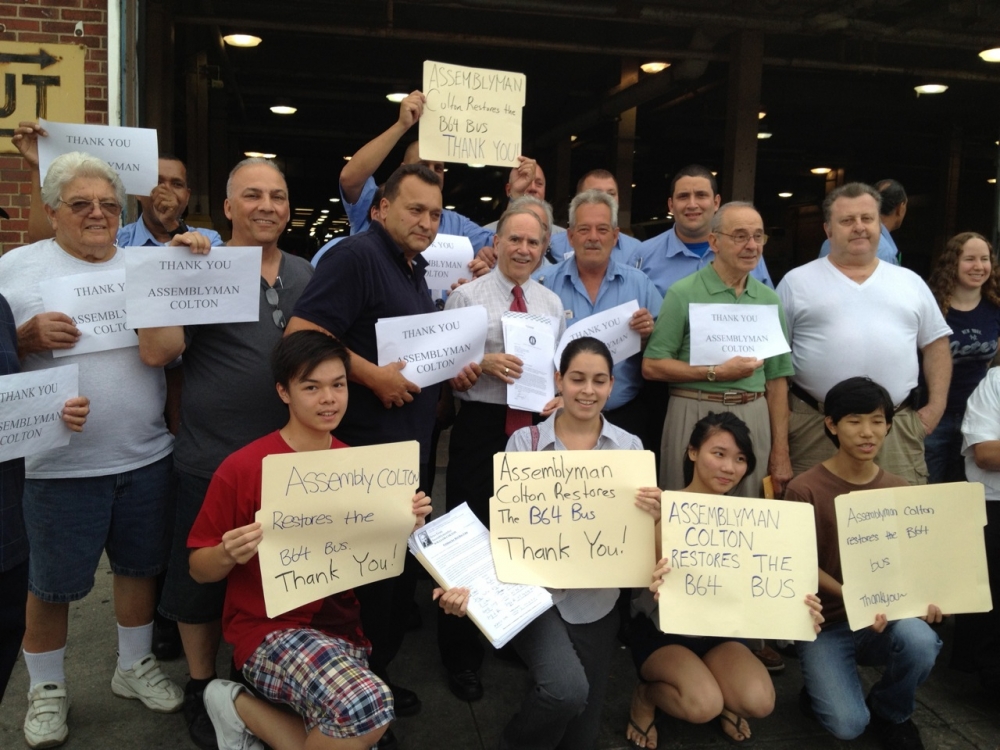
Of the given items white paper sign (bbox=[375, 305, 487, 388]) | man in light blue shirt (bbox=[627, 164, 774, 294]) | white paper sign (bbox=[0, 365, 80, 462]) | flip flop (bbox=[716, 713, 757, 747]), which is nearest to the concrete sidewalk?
flip flop (bbox=[716, 713, 757, 747])

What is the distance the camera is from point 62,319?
2.76m

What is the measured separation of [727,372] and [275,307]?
176 centimetres

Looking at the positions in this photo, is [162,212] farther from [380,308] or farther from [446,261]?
[380,308]

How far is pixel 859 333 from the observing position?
3561mm

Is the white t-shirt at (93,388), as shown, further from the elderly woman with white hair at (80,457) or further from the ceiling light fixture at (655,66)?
the ceiling light fixture at (655,66)

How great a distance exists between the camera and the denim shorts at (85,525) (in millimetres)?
2887

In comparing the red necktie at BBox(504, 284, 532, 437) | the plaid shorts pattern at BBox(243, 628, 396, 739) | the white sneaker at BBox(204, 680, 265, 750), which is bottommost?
the white sneaker at BBox(204, 680, 265, 750)

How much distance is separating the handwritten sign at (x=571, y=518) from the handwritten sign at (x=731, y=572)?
112 mm

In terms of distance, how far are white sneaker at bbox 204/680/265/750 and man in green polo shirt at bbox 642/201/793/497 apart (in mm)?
1824

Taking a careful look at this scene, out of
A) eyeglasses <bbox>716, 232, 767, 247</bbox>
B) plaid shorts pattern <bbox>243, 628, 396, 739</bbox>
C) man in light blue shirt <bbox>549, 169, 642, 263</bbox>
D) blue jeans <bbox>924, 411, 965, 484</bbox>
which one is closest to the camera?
plaid shorts pattern <bbox>243, 628, 396, 739</bbox>

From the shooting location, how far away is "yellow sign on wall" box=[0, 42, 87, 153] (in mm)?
4906

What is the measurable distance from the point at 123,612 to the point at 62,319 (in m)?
1.16

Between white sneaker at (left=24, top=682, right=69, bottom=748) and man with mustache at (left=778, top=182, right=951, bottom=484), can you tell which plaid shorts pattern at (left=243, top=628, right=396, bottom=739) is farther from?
man with mustache at (left=778, top=182, right=951, bottom=484)

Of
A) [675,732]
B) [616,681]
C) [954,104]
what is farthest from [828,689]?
[954,104]
